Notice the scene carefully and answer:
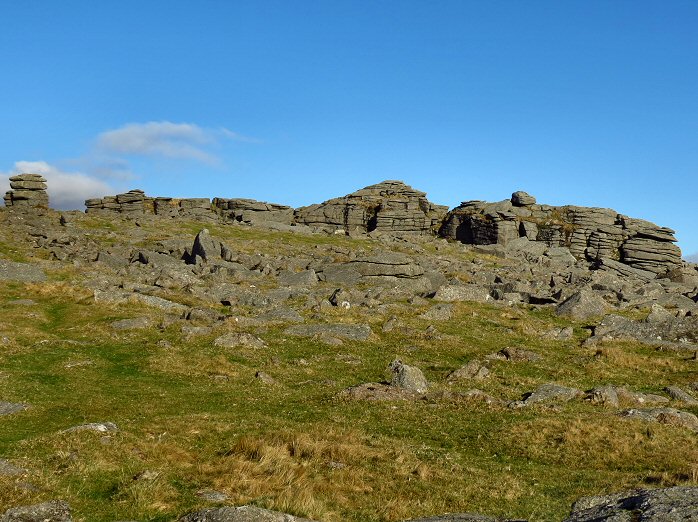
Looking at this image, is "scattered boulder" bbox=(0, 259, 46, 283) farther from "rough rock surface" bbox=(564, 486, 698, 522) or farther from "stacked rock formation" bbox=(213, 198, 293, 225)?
"stacked rock formation" bbox=(213, 198, 293, 225)

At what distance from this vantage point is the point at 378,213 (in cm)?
11900

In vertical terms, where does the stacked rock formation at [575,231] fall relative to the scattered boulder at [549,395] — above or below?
above

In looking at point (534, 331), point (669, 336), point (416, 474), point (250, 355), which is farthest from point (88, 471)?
point (669, 336)

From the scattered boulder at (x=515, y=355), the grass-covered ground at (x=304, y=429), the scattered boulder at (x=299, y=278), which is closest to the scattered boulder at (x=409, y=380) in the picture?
the grass-covered ground at (x=304, y=429)

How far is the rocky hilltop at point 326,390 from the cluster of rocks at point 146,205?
41.7 metres

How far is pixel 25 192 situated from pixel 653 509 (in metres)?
99.9

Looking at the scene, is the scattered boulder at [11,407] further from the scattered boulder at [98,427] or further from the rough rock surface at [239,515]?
the rough rock surface at [239,515]

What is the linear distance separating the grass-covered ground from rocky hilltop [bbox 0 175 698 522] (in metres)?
0.09

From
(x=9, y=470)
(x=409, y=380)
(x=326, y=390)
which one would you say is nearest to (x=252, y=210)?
(x=326, y=390)

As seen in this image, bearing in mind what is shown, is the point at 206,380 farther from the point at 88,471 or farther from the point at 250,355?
the point at 88,471

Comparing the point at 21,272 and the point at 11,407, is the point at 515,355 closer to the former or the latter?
the point at 11,407

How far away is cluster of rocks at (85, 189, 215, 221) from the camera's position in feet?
363

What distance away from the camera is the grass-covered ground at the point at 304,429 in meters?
14.9

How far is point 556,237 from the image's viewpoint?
367ft
